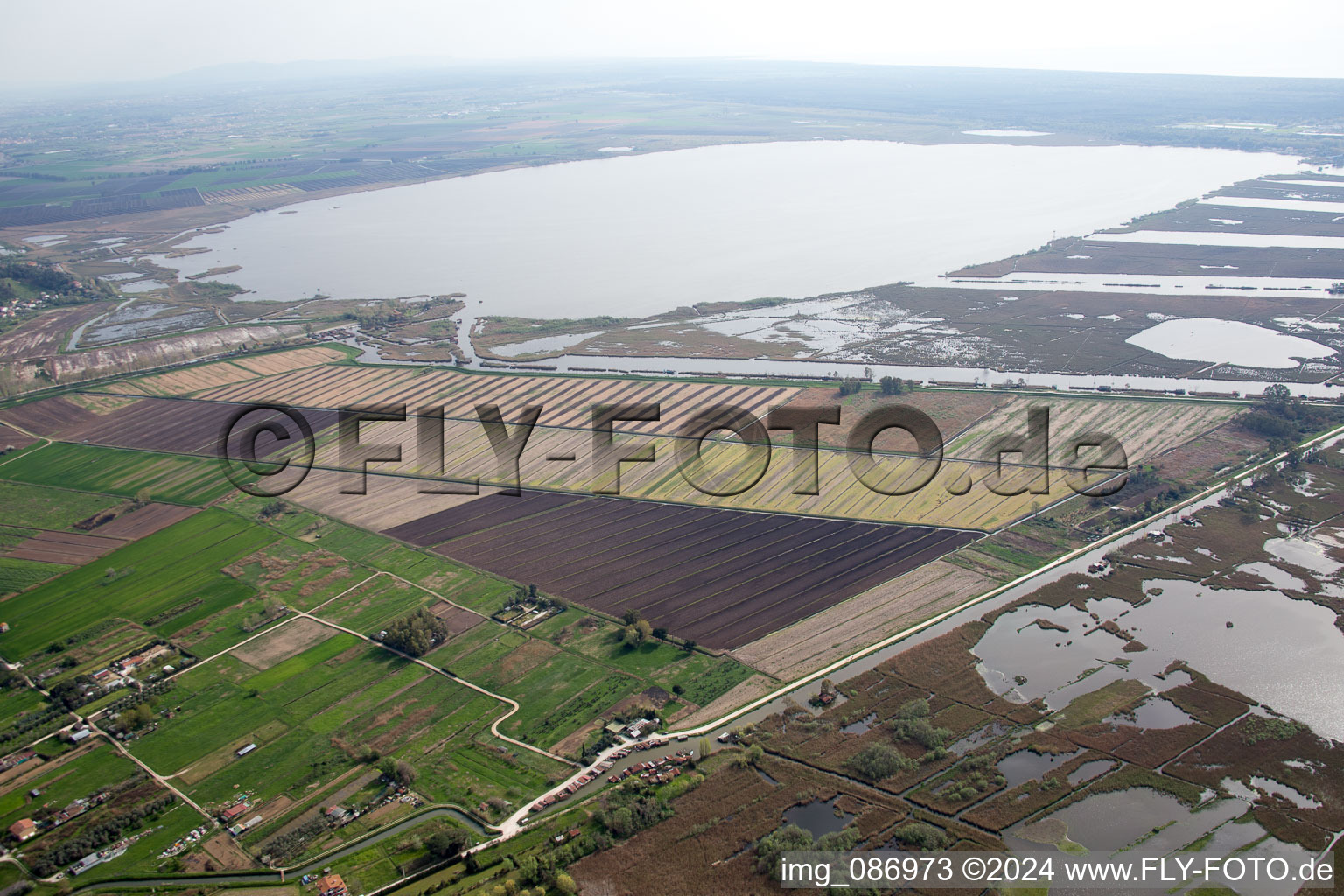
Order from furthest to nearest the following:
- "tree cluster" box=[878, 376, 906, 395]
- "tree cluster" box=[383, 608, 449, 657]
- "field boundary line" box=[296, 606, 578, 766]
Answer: "tree cluster" box=[878, 376, 906, 395] < "tree cluster" box=[383, 608, 449, 657] < "field boundary line" box=[296, 606, 578, 766]

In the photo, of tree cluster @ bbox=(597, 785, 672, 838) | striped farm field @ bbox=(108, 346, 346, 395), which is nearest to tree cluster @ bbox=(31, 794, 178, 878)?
tree cluster @ bbox=(597, 785, 672, 838)

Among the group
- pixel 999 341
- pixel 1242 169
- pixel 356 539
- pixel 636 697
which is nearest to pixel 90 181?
pixel 356 539

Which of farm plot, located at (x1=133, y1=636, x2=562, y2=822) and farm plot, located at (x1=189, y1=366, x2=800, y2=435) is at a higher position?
farm plot, located at (x1=189, y1=366, x2=800, y2=435)

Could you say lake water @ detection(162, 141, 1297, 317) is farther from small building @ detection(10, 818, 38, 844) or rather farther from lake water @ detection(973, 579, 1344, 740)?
small building @ detection(10, 818, 38, 844)

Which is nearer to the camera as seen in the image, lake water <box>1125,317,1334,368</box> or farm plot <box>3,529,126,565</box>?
farm plot <box>3,529,126,565</box>

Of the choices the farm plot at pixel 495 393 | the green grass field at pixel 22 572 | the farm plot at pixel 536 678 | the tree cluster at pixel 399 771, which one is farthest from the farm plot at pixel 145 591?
the farm plot at pixel 495 393

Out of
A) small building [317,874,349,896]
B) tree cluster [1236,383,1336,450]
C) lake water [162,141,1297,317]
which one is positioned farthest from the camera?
lake water [162,141,1297,317]

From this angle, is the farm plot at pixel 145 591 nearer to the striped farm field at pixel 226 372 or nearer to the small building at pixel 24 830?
the small building at pixel 24 830

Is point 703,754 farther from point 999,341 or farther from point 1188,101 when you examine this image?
point 1188,101

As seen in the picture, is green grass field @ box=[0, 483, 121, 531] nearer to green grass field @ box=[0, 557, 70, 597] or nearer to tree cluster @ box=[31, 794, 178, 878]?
green grass field @ box=[0, 557, 70, 597]

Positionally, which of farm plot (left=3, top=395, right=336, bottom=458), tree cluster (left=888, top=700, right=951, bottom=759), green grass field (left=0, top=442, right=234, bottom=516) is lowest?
tree cluster (left=888, top=700, right=951, bottom=759)
